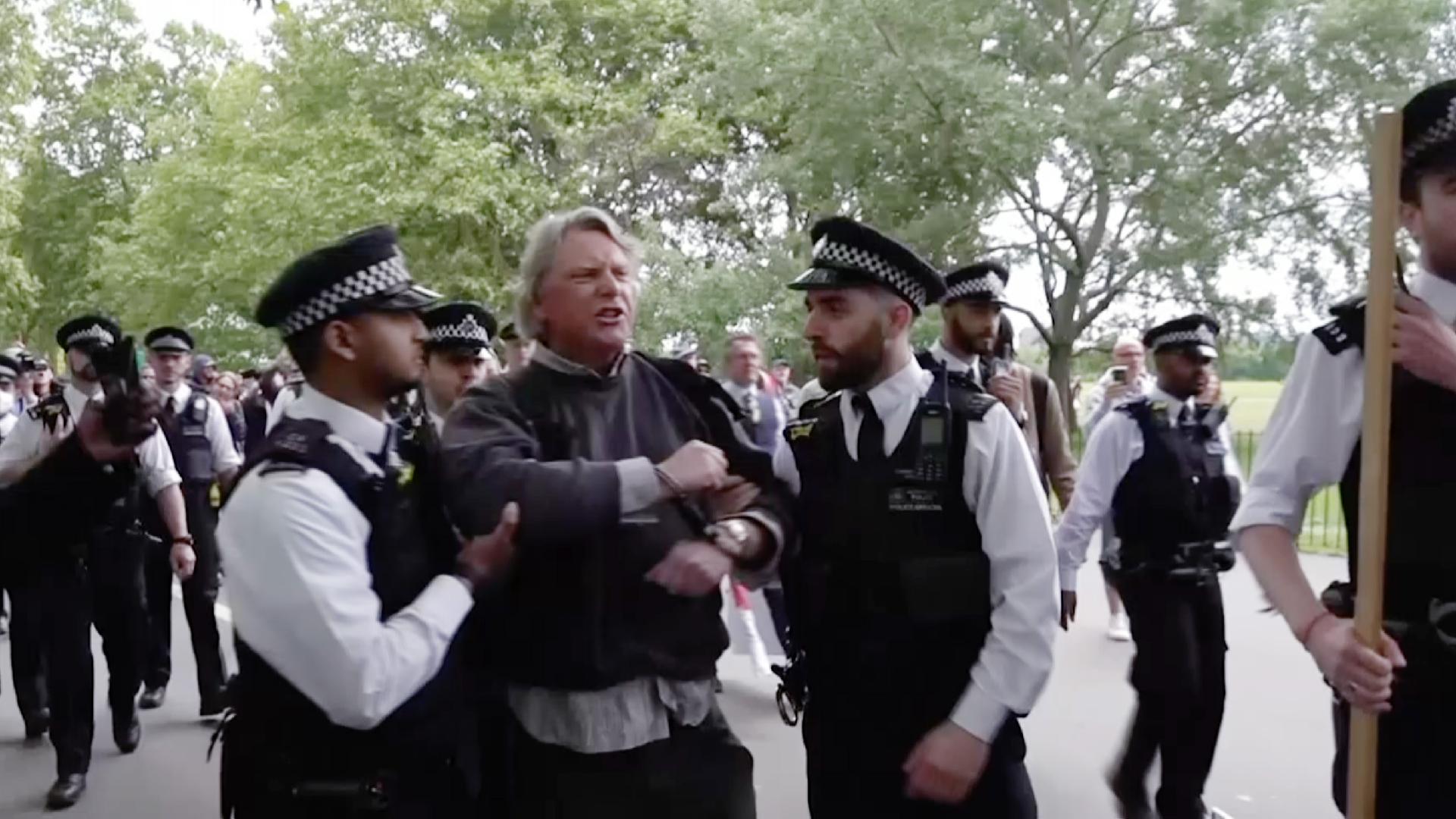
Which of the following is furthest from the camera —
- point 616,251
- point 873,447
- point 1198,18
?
point 1198,18

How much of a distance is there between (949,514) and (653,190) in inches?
787

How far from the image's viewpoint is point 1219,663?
515cm

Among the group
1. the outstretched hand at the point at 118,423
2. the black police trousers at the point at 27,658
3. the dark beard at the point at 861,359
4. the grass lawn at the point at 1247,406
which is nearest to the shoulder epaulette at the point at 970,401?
the dark beard at the point at 861,359

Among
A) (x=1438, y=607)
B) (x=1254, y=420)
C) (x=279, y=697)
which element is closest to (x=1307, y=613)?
(x=1438, y=607)

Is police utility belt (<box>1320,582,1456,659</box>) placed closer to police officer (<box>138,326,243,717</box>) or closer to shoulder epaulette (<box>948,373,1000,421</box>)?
shoulder epaulette (<box>948,373,1000,421</box>)

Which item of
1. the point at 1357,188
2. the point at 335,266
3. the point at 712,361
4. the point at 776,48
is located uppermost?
the point at 776,48

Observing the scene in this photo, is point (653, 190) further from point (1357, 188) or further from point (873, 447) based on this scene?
point (873, 447)

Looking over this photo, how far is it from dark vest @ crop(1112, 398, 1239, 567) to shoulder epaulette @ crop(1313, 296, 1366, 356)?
283 centimetres

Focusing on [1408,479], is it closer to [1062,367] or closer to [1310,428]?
[1310,428]

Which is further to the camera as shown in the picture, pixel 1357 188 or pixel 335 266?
pixel 1357 188

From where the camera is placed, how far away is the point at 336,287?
2660mm

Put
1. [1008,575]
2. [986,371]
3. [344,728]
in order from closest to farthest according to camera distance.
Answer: [344,728] → [1008,575] → [986,371]

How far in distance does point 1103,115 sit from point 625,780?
14.4 meters

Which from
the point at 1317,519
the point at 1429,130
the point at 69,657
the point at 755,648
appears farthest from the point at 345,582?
the point at 1317,519
